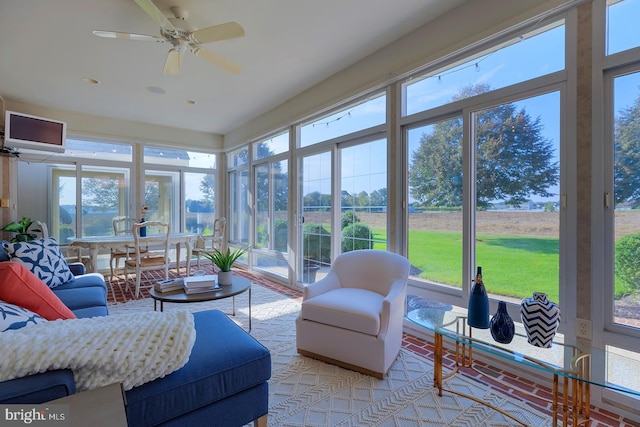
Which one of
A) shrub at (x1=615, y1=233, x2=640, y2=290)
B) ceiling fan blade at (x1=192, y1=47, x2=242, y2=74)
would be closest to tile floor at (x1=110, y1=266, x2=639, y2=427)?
shrub at (x1=615, y1=233, x2=640, y2=290)

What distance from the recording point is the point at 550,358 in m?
1.42

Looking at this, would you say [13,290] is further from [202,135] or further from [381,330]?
[202,135]

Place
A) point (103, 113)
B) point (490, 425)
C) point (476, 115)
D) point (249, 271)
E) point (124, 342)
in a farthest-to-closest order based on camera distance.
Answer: point (249, 271), point (103, 113), point (476, 115), point (490, 425), point (124, 342)

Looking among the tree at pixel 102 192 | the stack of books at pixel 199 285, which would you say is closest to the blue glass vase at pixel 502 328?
the stack of books at pixel 199 285

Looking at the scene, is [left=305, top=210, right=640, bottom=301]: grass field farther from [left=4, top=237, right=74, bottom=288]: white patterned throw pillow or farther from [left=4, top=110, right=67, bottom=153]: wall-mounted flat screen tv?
[left=4, top=110, right=67, bottom=153]: wall-mounted flat screen tv

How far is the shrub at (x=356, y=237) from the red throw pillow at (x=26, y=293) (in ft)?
8.43

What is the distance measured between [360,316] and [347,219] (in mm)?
1674

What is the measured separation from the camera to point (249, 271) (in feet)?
17.9

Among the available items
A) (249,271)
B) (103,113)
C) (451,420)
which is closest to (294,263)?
(249,271)

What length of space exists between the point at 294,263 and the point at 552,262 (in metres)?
3.05

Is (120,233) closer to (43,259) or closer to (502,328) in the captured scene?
(43,259)

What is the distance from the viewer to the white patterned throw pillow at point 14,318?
3.47ft

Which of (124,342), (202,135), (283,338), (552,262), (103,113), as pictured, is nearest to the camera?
(124,342)

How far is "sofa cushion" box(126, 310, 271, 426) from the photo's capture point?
1.03 m
